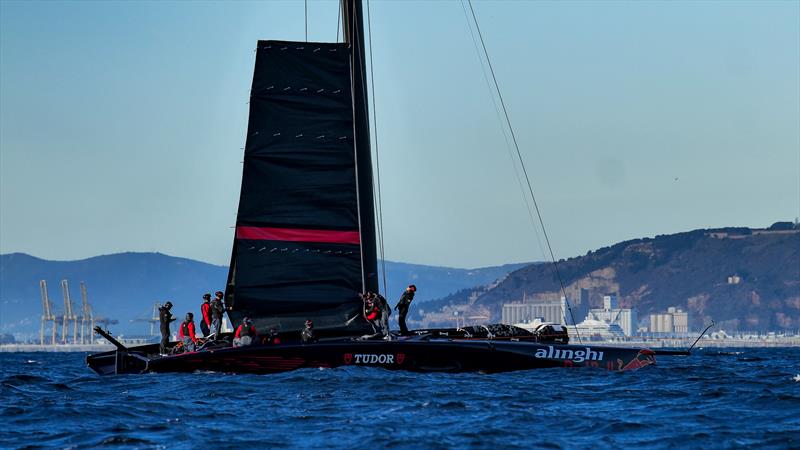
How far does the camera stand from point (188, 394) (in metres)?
26.2

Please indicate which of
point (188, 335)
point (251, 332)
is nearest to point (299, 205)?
point (251, 332)

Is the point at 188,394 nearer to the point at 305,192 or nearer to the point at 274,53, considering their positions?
the point at 305,192

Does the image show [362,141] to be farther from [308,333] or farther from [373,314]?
[308,333]

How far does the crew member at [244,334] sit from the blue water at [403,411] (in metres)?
1.15

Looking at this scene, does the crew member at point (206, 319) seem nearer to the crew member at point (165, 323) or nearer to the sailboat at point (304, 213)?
the crew member at point (165, 323)

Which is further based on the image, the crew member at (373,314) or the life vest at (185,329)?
the life vest at (185,329)

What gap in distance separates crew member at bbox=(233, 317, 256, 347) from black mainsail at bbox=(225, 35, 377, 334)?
1049 millimetres

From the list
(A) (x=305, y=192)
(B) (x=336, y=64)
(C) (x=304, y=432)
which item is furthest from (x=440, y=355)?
(C) (x=304, y=432)

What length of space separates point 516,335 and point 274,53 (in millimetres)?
8692

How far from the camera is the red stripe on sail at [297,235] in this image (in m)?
32.2

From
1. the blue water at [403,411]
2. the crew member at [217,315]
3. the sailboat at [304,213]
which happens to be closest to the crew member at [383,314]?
the sailboat at [304,213]

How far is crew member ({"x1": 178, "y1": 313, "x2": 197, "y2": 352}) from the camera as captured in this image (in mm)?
31906

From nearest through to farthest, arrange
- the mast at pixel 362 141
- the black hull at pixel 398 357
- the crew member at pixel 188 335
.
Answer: the black hull at pixel 398 357
the crew member at pixel 188 335
the mast at pixel 362 141

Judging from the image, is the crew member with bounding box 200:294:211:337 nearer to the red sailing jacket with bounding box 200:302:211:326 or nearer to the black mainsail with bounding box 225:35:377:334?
the red sailing jacket with bounding box 200:302:211:326
